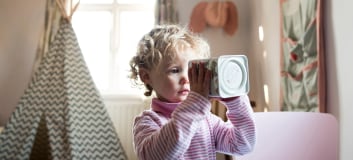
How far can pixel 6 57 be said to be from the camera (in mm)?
3781

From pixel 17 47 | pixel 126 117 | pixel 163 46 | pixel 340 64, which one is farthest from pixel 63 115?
pixel 163 46

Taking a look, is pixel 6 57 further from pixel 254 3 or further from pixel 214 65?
pixel 214 65

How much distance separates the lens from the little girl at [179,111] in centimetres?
67

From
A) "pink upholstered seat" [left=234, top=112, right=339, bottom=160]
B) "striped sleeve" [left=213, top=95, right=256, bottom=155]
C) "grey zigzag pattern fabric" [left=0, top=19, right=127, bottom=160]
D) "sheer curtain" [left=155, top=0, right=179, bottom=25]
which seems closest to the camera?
"striped sleeve" [left=213, top=95, right=256, bottom=155]

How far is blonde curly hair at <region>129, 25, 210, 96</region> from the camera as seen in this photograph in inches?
32.2

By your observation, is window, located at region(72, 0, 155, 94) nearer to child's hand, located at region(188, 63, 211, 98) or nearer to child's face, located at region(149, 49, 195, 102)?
child's face, located at region(149, 49, 195, 102)

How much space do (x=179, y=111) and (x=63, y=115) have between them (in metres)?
2.38

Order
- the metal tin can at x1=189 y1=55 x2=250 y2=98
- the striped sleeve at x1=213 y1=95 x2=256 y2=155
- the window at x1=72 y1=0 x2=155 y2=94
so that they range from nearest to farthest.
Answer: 1. the metal tin can at x1=189 y1=55 x2=250 y2=98
2. the striped sleeve at x1=213 y1=95 x2=256 y2=155
3. the window at x1=72 y1=0 x2=155 y2=94

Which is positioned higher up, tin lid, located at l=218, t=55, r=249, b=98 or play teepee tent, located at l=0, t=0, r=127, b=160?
tin lid, located at l=218, t=55, r=249, b=98

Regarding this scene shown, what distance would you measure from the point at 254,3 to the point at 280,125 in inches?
92.9

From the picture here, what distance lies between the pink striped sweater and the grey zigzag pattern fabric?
6.92ft

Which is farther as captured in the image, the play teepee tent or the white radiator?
the white radiator

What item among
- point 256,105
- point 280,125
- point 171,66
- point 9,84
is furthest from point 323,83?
point 9,84

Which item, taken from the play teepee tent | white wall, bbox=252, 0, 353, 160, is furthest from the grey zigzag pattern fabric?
white wall, bbox=252, 0, 353, 160
